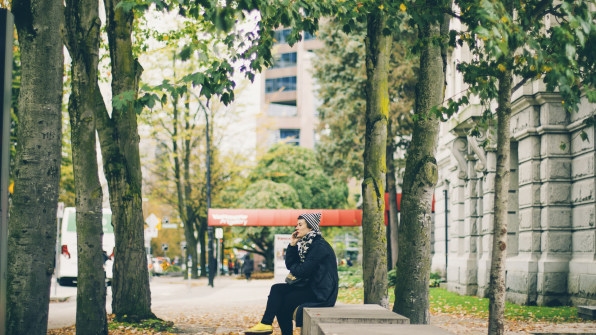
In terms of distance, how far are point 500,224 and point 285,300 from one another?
8.73 ft

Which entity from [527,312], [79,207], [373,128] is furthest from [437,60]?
[527,312]

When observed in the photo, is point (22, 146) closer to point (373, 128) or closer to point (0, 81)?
point (0, 81)

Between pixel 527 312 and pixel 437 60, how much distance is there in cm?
789

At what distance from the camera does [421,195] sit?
1245 cm

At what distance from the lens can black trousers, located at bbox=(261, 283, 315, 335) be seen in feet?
33.7

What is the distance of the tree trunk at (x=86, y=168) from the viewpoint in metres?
12.0

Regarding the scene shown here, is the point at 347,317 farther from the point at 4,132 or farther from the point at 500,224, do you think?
the point at 4,132

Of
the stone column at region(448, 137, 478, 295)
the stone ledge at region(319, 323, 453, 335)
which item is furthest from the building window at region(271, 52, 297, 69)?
the stone ledge at region(319, 323, 453, 335)

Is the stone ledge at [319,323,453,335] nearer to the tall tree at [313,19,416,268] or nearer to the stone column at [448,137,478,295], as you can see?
the stone column at [448,137,478,295]

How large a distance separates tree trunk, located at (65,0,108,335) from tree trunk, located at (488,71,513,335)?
493 cm

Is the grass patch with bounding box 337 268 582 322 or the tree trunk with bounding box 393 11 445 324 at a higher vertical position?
the tree trunk with bounding box 393 11 445 324

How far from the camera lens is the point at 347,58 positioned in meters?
33.1

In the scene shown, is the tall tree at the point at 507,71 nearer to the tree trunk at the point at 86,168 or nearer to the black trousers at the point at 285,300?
the black trousers at the point at 285,300

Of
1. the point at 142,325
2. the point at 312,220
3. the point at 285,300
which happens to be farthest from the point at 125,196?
the point at 312,220
